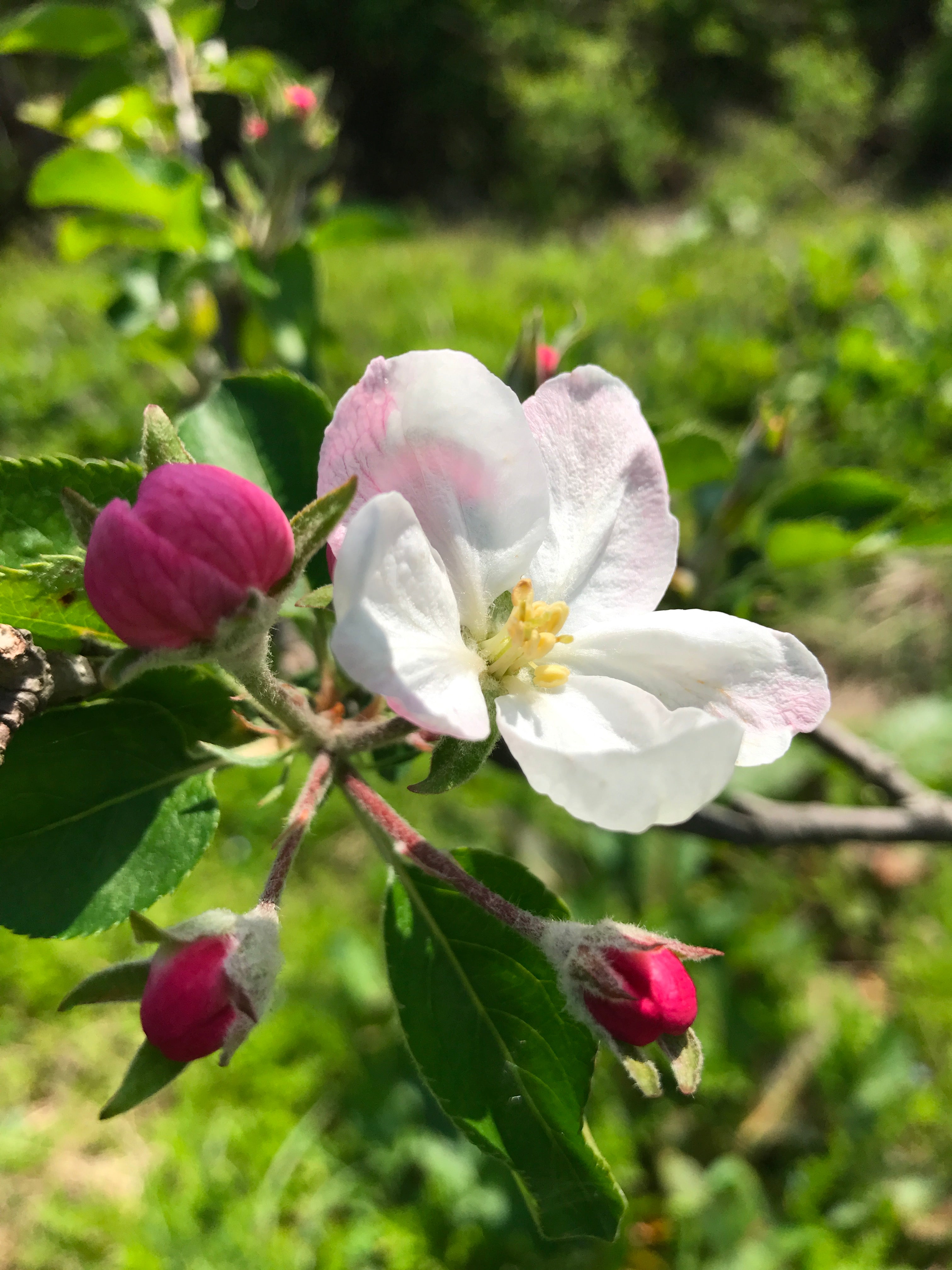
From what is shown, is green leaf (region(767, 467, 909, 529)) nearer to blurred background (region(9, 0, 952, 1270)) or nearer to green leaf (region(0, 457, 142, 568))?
blurred background (region(9, 0, 952, 1270))

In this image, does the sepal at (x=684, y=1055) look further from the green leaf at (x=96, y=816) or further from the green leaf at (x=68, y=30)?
the green leaf at (x=68, y=30)

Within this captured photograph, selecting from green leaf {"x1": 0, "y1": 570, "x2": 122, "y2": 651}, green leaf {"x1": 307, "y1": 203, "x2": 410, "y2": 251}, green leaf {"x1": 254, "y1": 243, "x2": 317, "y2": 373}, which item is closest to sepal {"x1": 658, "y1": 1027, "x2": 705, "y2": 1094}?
green leaf {"x1": 0, "y1": 570, "x2": 122, "y2": 651}

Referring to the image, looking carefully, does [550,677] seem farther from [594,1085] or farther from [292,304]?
[594,1085]

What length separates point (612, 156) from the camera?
505 inches

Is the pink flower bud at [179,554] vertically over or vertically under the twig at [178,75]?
under

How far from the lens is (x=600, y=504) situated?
2.77 ft

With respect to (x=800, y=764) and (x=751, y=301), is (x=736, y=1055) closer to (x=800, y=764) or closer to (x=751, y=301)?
(x=800, y=764)

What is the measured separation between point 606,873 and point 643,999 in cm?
219

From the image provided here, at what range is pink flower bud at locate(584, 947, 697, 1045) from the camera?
74 centimetres

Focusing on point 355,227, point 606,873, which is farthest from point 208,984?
point 606,873

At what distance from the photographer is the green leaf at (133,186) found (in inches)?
64.0

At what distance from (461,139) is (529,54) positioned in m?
1.57

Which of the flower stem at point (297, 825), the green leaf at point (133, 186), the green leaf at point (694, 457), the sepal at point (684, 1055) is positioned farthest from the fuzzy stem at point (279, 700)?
the green leaf at point (133, 186)

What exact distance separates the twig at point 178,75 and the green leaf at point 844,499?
1.58m
